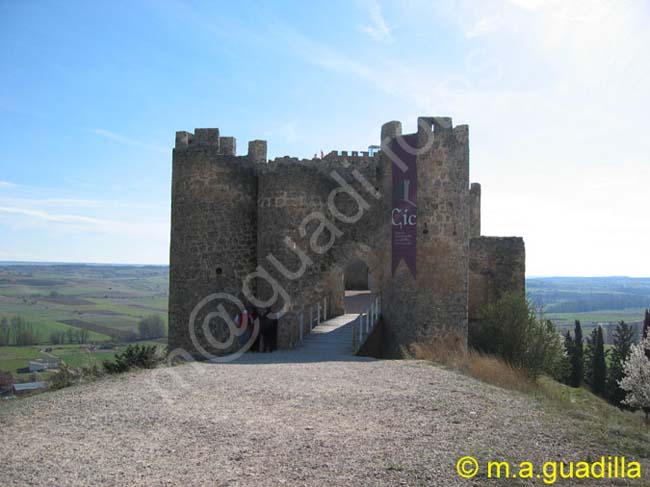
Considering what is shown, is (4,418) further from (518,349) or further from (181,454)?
(518,349)

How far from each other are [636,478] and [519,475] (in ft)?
4.30

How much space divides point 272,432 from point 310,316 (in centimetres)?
1005

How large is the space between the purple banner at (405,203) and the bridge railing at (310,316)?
2.87m

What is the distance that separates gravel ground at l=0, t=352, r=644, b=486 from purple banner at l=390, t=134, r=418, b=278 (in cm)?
581

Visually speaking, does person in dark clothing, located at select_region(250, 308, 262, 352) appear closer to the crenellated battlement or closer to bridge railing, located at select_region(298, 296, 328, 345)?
bridge railing, located at select_region(298, 296, 328, 345)

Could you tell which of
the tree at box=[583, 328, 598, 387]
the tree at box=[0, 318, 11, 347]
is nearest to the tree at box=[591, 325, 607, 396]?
the tree at box=[583, 328, 598, 387]

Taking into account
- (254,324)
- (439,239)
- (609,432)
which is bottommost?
(609,432)

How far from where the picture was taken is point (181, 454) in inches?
252

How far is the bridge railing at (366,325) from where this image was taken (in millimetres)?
15184

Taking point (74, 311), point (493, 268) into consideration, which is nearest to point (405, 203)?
point (493, 268)

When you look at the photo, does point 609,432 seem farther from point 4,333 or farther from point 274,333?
point 4,333

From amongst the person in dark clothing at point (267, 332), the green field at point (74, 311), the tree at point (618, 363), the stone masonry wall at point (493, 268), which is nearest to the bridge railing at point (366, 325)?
the person in dark clothing at point (267, 332)

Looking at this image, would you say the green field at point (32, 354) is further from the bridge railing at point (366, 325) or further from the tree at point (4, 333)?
the bridge railing at point (366, 325)

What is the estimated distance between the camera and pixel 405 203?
52.7 ft
